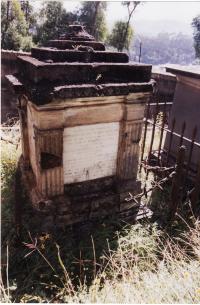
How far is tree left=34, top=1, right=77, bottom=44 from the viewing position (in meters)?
26.1

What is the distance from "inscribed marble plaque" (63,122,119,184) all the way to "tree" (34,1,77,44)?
2407 centimetres

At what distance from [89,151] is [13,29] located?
60.9 ft

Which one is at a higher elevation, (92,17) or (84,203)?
(92,17)

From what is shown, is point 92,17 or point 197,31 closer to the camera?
point 197,31

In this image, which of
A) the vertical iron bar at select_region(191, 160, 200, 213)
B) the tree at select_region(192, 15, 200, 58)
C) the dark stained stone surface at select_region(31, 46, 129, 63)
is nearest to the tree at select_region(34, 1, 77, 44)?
the tree at select_region(192, 15, 200, 58)

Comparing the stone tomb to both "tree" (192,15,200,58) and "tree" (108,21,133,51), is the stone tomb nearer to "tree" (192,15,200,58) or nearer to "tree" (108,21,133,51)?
"tree" (192,15,200,58)

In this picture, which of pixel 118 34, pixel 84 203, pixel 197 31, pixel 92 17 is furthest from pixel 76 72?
pixel 118 34

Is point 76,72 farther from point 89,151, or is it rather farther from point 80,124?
point 89,151

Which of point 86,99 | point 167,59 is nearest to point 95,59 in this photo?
point 86,99

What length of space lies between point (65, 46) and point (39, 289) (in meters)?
3.19

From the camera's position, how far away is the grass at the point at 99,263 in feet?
10.0

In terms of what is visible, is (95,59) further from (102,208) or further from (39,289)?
(39,289)

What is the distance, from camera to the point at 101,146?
13.6 ft

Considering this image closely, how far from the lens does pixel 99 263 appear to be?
3701 millimetres
